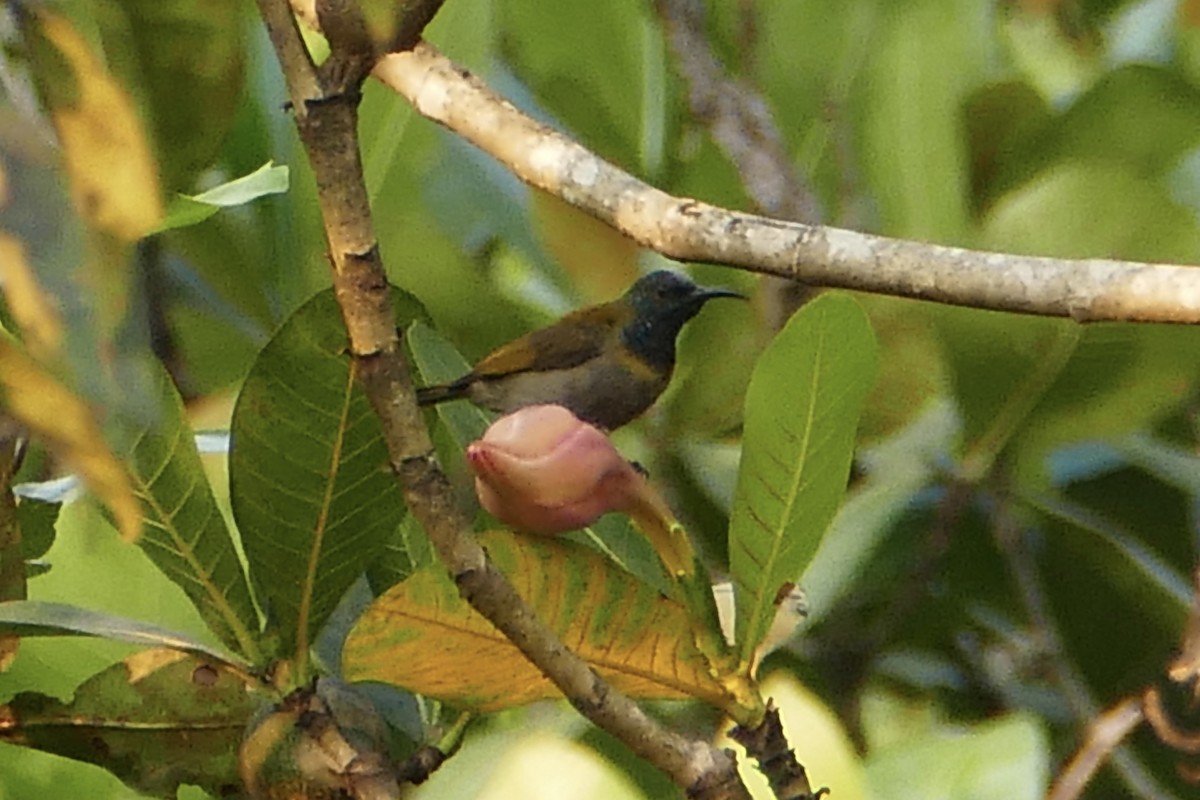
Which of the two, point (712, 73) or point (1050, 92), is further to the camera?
point (1050, 92)

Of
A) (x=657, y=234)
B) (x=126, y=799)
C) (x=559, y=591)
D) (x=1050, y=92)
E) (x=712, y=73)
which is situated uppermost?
(x=1050, y=92)

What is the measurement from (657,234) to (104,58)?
296 mm

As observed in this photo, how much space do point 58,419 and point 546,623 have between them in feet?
0.90

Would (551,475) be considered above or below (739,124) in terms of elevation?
below

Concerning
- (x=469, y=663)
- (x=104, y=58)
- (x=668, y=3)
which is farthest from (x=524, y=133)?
(x=668, y=3)

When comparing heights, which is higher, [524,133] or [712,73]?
[712,73]

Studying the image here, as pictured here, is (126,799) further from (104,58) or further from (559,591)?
(104,58)

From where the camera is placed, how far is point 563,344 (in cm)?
130

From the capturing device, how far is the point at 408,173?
3.32ft

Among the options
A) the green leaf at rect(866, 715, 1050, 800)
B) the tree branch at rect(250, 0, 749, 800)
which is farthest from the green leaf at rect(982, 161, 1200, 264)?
the tree branch at rect(250, 0, 749, 800)

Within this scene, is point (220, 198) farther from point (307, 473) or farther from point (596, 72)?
point (596, 72)

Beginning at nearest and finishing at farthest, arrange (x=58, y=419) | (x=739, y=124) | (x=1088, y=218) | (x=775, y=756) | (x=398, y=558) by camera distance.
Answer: (x=58, y=419), (x=775, y=756), (x=398, y=558), (x=1088, y=218), (x=739, y=124)

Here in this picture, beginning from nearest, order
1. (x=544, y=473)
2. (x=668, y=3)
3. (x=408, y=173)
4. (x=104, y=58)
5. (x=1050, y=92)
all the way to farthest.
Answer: (x=104, y=58) → (x=544, y=473) → (x=408, y=173) → (x=668, y=3) → (x=1050, y=92)

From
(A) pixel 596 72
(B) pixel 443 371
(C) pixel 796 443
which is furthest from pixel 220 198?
(A) pixel 596 72
